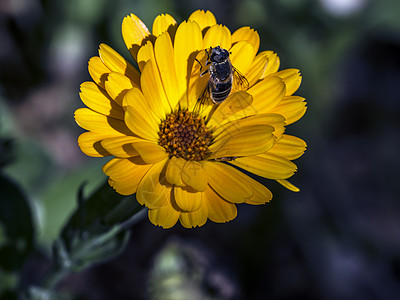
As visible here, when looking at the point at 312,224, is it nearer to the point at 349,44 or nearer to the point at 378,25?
the point at 349,44

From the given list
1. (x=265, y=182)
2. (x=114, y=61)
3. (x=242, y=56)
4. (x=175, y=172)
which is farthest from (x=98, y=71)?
(x=265, y=182)

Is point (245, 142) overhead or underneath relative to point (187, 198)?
overhead

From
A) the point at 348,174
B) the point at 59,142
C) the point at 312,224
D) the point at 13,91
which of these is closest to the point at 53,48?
the point at 13,91

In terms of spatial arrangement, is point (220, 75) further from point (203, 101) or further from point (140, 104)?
point (140, 104)

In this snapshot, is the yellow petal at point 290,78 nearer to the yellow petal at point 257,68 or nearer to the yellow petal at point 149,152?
the yellow petal at point 257,68

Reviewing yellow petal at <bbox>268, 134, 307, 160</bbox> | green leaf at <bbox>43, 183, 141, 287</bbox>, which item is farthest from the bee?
green leaf at <bbox>43, 183, 141, 287</bbox>

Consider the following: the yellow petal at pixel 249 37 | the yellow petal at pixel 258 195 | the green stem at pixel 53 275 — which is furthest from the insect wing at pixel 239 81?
the green stem at pixel 53 275

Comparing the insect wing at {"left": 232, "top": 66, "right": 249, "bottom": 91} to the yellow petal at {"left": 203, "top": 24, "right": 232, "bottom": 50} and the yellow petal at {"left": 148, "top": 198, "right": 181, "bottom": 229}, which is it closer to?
the yellow petal at {"left": 203, "top": 24, "right": 232, "bottom": 50}
